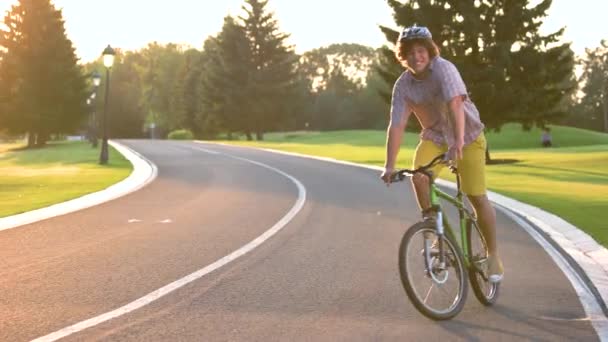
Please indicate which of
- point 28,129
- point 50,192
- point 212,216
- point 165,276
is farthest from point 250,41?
point 165,276

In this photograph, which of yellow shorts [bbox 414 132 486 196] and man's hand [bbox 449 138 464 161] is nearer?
man's hand [bbox 449 138 464 161]

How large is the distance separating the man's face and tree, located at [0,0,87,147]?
60926mm

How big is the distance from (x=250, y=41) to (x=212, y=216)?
68939 millimetres

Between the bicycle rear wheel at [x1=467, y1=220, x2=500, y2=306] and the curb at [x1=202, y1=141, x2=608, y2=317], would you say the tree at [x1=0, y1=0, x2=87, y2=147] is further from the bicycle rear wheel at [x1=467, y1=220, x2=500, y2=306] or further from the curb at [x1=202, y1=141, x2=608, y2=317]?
the bicycle rear wheel at [x1=467, y1=220, x2=500, y2=306]

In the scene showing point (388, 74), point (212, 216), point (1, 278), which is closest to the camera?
point (1, 278)

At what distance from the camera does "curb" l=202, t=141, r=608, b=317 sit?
6504mm

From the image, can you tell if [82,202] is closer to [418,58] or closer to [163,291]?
[163,291]

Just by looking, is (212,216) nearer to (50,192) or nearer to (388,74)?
(50,192)

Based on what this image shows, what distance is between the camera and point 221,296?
6.07 meters

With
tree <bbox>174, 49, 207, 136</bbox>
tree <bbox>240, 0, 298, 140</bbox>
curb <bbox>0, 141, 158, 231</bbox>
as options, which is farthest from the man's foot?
tree <bbox>174, 49, 207, 136</bbox>

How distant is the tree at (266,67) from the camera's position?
78.0 m

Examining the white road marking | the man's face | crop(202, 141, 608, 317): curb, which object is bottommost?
the white road marking

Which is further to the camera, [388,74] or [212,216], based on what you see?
[388,74]

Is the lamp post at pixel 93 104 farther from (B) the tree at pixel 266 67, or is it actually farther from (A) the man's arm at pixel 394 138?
(A) the man's arm at pixel 394 138
